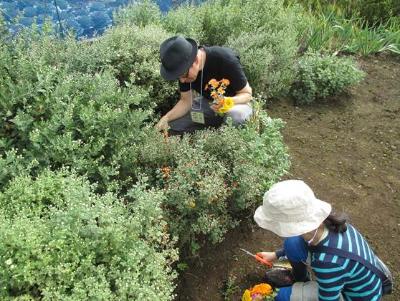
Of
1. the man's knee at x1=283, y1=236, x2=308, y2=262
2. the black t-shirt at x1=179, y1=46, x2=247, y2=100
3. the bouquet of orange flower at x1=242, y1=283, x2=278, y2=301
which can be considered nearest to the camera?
the man's knee at x1=283, y1=236, x2=308, y2=262

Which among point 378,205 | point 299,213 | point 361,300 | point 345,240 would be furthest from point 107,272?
point 378,205

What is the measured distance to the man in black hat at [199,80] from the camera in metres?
3.44

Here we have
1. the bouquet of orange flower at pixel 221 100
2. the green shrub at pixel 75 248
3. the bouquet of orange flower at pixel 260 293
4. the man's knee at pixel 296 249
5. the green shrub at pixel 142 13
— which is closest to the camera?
the green shrub at pixel 75 248

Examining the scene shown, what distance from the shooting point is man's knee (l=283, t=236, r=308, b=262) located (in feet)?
8.84

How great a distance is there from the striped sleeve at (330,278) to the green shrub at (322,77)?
9.38 ft

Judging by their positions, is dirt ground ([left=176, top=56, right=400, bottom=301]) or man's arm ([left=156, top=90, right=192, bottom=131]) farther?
man's arm ([left=156, top=90, right=192, bottom=131])

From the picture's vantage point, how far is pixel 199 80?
12.9 feet

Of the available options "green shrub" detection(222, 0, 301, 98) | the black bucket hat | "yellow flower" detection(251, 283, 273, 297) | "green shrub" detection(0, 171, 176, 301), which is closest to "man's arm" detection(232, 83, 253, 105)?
the black bucket hat

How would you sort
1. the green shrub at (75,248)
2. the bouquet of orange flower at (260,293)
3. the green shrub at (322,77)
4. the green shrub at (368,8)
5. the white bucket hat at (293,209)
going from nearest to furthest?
the green shrub at (75,248) < the white bucket hat at (293,209) < the bouquet of orange flower at (260,293) < the green shrub at (322,77) < the green shrub at (368,8)

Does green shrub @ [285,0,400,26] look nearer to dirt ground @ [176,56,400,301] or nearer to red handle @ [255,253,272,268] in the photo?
dirt ground @ [176,56,400,301]

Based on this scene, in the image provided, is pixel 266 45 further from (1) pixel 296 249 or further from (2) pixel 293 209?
(2) pixel 293 209

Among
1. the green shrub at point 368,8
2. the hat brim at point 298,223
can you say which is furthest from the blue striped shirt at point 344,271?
the green shrub at point 368,8

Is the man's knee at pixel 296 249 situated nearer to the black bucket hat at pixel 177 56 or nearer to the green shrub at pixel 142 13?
the black bucket hat at pixel 177 56

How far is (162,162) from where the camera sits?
3332mm
